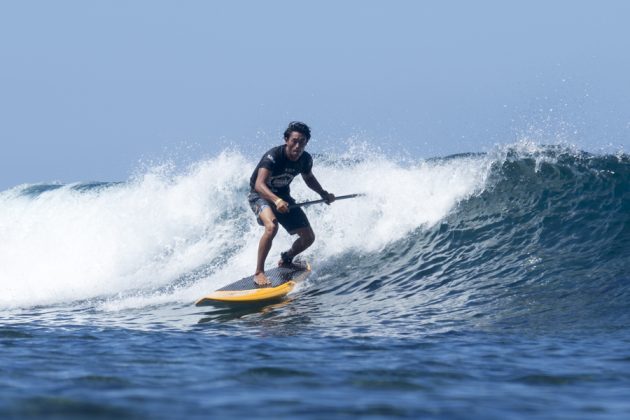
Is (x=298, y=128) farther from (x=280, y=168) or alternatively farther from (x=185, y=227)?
(x=185, y=227)

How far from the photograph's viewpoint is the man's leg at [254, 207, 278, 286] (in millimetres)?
9109

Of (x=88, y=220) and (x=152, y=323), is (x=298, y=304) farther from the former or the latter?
(x=88, y=220)

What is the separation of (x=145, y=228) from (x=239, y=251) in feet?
10.4

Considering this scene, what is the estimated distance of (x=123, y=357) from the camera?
5.38m

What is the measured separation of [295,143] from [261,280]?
5.69 ft

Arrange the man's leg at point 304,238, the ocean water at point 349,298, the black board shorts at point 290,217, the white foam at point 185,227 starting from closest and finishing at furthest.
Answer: the ocean water at point 349,298 < the black board shorts at point 290,217 < the man's leg at point 304,238 < the white foam at point 185,227

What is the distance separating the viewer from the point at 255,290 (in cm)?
891

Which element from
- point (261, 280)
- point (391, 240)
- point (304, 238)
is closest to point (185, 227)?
point (391, 240)

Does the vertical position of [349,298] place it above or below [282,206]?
below

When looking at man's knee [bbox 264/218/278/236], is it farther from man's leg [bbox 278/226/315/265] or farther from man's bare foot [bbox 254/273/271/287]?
man's leg [bbox 278/226/315/265]

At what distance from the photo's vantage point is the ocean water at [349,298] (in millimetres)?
4168

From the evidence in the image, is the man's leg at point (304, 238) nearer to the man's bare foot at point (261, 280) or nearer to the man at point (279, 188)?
the man at point (279, 188)

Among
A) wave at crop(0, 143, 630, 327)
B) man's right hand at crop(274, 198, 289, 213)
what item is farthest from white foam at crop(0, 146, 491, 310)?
man's right hand at crop(274, 198, 289, 213)

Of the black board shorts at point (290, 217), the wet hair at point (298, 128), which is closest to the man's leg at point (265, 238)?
the black board shorts at point (290, 217)
